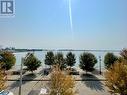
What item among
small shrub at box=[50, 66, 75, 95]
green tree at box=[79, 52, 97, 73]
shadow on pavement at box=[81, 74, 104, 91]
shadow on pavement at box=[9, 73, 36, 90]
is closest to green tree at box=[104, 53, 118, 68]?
green tree at box=[79, 52, 97, 73]

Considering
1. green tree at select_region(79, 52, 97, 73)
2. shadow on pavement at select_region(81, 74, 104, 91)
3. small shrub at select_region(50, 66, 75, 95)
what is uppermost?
green tree at select_region(79, 52, 97, 73)

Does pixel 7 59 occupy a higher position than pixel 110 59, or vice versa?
pixel 7 59

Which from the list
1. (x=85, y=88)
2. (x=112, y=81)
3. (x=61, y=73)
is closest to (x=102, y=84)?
(x=85, y=88)

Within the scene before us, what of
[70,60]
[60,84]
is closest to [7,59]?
[70,60]

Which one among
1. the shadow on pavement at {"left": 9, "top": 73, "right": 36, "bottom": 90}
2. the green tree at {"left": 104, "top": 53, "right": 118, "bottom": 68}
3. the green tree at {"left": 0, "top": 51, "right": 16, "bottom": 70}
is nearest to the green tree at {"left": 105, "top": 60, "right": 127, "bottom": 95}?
the shadow on pavement at {"left": 9, "top": 73, "right": 36, "bottom": 90}

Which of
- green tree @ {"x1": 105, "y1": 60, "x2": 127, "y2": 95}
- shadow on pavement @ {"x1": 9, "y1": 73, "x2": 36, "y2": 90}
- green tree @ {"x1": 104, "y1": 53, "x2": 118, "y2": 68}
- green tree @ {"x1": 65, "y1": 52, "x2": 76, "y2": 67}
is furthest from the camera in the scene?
green tree @ {"x1": 65, "y1": 52, "x2": 76, "y2": 67}

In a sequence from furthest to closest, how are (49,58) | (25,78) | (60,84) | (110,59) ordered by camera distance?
(49,58)
(110,59)
(25,78)
(60,84)

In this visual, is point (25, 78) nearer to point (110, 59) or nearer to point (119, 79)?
point (110, 59)

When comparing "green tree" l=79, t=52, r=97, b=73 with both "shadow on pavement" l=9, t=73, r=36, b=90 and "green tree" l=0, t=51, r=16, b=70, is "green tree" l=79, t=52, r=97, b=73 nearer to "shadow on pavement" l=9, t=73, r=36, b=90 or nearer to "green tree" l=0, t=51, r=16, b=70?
"shadow on pavement" l=9, t=73, r=36, b=90

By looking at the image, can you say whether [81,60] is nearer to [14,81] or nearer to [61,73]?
[14,81]

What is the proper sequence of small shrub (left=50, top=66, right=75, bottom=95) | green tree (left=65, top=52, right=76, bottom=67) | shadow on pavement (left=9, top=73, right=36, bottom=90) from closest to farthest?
small shrub (left=50, top=66, right=75, bottom=95)
shadow on pavement (left=9, top=73, right=36, bottom=90)
green tree (left=65, top=52, right=76, bottom=67)

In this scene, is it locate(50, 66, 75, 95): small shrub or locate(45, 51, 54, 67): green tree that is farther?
locate(45, 51, 54, 67): green tree

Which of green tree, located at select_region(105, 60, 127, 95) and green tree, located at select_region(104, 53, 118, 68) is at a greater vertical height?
green tree, located at select_region(104, 53, 118, 68)

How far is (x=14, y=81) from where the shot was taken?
44719 millimetres
